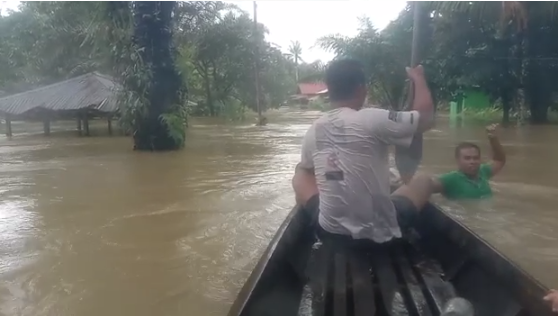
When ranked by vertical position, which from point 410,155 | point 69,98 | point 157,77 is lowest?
point 410,155

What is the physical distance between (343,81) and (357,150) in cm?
28

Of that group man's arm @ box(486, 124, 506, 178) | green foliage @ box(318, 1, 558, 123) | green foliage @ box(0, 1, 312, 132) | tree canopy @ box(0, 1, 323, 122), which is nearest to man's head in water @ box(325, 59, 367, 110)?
man's arm @ box(486, 124, 506, 178)

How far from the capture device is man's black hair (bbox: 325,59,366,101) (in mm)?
2457

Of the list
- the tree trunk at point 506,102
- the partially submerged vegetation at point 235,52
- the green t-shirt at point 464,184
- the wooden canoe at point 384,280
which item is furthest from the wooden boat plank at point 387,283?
the tree trunk at point 506,102

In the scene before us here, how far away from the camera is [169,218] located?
17.0 feet

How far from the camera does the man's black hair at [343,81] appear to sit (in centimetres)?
246

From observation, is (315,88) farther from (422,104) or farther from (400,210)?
(422,104)

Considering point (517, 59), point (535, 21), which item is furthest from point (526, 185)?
point (517, 59)

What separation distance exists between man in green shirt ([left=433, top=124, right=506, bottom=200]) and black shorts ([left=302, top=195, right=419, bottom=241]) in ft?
2.99

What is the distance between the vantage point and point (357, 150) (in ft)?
7.88

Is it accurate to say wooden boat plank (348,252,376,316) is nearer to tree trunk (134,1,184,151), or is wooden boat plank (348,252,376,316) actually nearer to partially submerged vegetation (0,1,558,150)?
partially submerged vegetation (0,1,558,150)

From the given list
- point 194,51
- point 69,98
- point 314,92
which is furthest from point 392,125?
point 69,98

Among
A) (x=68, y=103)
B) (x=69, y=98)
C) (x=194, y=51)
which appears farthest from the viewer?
(x=69, y=98)

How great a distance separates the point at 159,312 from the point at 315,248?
792 millimetres
